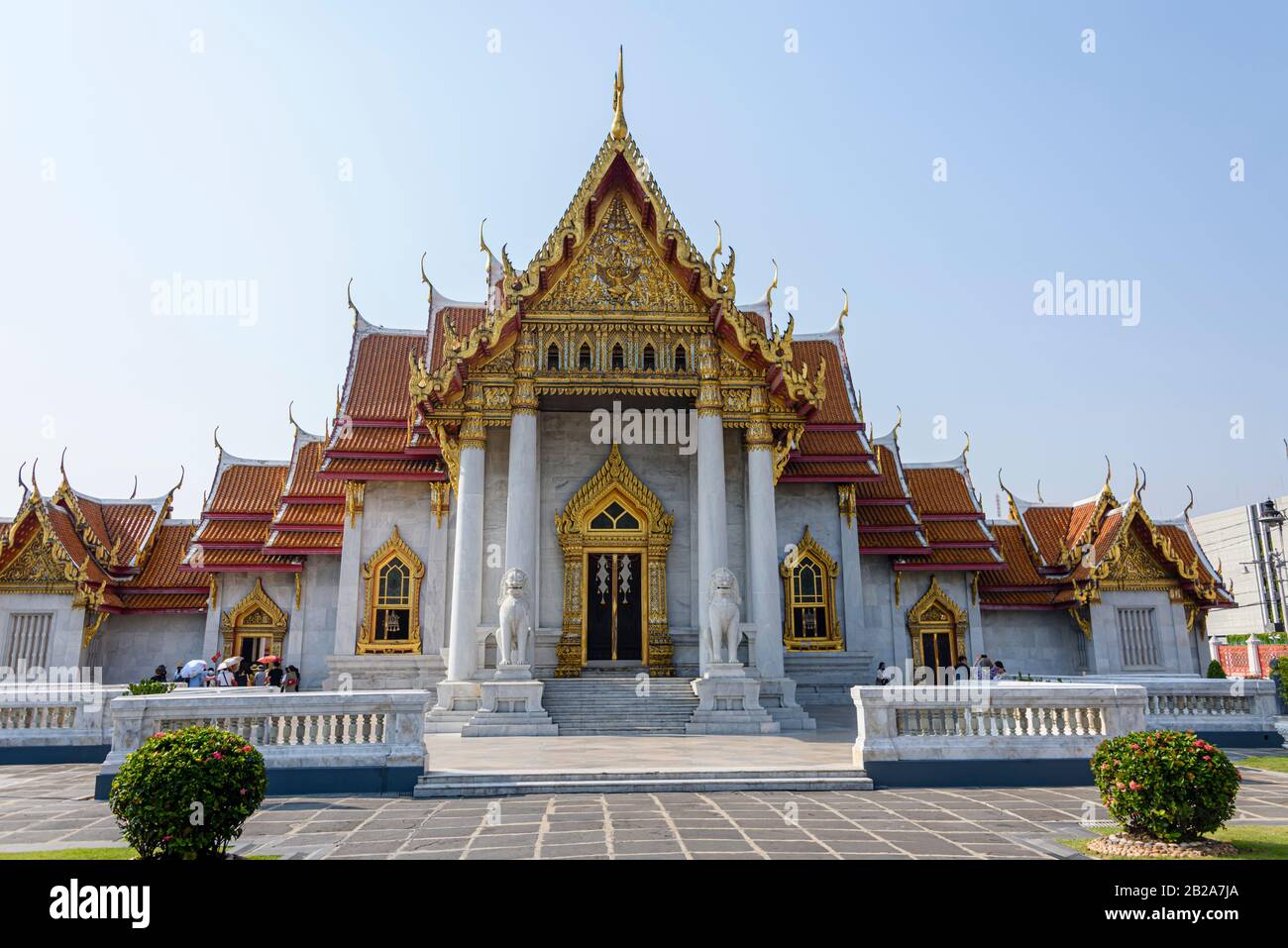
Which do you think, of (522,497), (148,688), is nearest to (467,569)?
(522,497)

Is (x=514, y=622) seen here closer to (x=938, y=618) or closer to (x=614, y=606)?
(x=614, y=606)

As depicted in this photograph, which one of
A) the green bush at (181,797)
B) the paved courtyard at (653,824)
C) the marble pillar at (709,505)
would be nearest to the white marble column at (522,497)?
the marble pillar at (709,505)

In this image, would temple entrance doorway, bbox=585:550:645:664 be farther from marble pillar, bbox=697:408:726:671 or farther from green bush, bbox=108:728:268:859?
green bush, bbox=108:728:268:859

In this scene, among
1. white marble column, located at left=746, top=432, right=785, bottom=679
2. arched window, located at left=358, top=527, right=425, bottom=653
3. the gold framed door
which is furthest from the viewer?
arched window, located at left=358, top=527, right=425, bottom=653

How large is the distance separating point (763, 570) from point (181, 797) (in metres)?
11.6

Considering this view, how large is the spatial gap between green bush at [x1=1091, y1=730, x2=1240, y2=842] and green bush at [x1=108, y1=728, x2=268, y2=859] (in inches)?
243

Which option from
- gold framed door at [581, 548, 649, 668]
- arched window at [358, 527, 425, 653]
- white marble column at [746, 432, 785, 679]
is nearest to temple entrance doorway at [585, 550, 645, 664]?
gold framed door at [581, 548, 649, 668]

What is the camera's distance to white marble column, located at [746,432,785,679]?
16.0 m

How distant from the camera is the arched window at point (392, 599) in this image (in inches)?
755

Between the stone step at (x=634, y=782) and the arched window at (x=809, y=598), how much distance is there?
10.2 m

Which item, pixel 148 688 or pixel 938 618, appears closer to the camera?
pixel 148 688

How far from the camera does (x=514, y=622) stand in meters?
14.5
